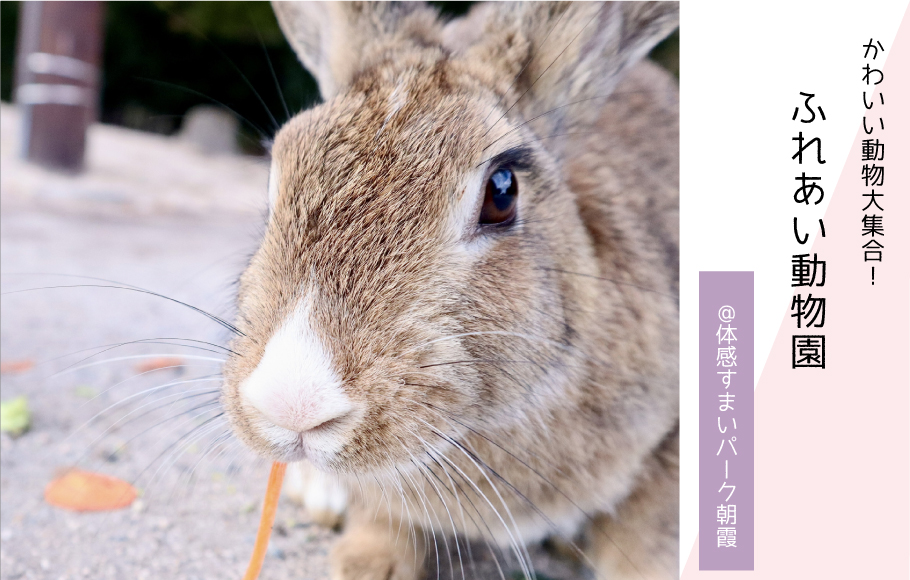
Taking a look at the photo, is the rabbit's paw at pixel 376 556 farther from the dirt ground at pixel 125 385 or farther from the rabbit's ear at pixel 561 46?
the rabbit's ear at pixel 561 46

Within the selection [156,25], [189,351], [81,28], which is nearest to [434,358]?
[189,351]

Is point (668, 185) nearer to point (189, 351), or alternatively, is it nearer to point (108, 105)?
point (189, 351)

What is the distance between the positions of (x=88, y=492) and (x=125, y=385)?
1.98 feet

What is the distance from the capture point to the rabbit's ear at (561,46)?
1325 millimetres

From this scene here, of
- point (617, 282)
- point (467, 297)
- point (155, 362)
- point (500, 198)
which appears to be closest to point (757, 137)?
point (617, 282)

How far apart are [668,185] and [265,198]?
92cm

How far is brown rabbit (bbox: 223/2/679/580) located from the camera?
38.2 inches

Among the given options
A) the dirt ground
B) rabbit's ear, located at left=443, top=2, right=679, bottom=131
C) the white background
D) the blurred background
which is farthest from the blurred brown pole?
the white background

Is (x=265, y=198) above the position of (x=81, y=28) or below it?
below

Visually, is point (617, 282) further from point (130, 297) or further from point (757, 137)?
point (130, 297)

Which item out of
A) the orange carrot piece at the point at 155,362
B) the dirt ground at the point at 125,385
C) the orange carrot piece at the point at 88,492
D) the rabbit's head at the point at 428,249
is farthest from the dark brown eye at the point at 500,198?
the orange carrot piece at the point at 155,362

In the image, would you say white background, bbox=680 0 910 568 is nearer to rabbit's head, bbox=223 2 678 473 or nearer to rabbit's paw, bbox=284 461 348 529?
rabbit's head, bbox=223 2 678 473

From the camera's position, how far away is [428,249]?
1053 millimetres

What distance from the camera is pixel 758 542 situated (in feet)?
4.08
